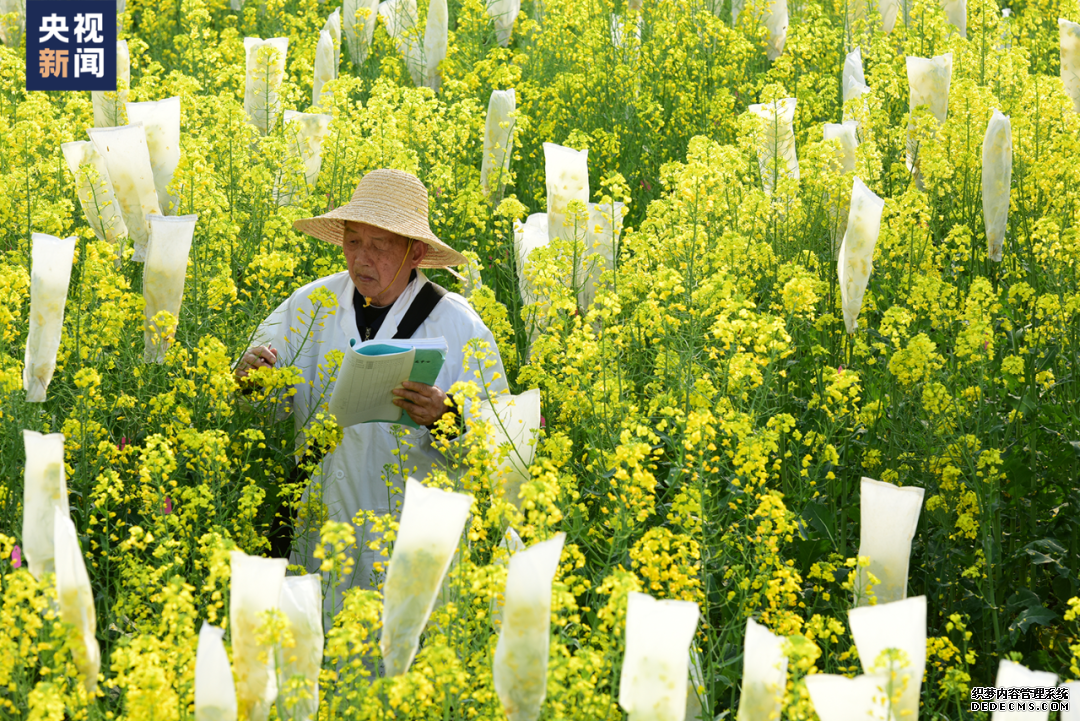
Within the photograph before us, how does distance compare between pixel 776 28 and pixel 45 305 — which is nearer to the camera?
pixel 45 305

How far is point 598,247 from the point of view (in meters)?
4.54

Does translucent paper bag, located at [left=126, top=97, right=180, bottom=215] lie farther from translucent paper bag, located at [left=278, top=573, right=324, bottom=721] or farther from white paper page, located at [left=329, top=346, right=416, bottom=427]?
translucent paper bag, located at [left=278, top=573, right=324, bottom=721]

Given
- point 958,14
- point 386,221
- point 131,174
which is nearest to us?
point 386,221

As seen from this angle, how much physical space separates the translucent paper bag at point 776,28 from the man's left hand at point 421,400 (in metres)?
5.78

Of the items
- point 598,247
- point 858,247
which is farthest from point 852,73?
point 858,247

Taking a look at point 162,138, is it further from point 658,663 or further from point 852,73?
point 852,73

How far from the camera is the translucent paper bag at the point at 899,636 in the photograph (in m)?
1.97

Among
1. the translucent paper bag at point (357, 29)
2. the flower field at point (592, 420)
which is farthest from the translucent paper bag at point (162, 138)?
the translucent paper bag at point (357, 29)

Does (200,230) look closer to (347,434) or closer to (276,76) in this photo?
(347,434)

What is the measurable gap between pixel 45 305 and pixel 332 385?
0.90m

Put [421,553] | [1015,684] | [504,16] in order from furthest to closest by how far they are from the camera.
→ 1. [504,16]
2. [421,553]
3. [1015,684]

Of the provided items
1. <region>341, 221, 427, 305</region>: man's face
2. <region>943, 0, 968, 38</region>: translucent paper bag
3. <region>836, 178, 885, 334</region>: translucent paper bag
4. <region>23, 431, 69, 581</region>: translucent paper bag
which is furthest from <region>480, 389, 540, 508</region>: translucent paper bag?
<region>943, 0, 968, 38</region>: translucent paper bag

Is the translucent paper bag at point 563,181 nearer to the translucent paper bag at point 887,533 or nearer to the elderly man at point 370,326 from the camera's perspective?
the elderly man at point 370,326

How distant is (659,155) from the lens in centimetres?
640
